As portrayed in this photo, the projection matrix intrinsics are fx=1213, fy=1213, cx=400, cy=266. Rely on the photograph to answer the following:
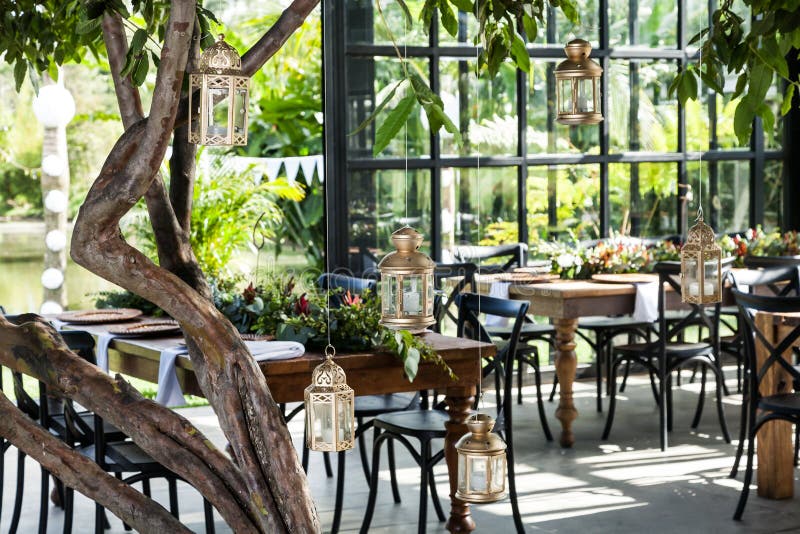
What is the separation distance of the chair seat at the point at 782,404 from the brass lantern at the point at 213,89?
2842 mm

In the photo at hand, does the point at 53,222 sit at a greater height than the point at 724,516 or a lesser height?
greater

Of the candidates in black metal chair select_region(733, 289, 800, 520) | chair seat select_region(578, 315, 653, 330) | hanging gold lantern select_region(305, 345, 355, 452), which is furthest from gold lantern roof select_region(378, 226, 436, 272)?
chair seat select_region(578, 315, 653, 330)

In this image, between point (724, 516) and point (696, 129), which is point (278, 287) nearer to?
point (724, 516)

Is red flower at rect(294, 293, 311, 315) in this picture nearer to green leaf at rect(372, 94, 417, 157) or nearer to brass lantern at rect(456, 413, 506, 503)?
brass lantern at rect(456, 413, 506, 503)

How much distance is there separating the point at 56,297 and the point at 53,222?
19.8 inches

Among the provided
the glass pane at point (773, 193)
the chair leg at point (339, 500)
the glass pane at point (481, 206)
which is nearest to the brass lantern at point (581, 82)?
the chair leg at point (339, 500)

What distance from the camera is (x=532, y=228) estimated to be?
8133 mm

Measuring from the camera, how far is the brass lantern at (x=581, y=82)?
3453 millimetres

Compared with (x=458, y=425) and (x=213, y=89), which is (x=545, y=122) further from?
(x=213, y=89)

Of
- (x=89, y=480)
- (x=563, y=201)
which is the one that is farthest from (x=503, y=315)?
(x=563, y=201)

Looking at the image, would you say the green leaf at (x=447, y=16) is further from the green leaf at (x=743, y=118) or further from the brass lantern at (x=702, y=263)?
the brass lantern at (x=702, y=263)

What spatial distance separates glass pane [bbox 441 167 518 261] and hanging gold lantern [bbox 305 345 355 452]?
485 cm

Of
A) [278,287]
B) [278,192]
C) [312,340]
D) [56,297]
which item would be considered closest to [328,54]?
[278,192]

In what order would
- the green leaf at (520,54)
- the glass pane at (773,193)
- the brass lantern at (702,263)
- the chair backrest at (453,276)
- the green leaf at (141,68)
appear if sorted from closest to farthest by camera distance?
the green leaf at (141,68) < the green leaf at (520,54) < the brass lantern at (702,263) < the chair backrest at (453,276) < the glass pane at (773,193)
